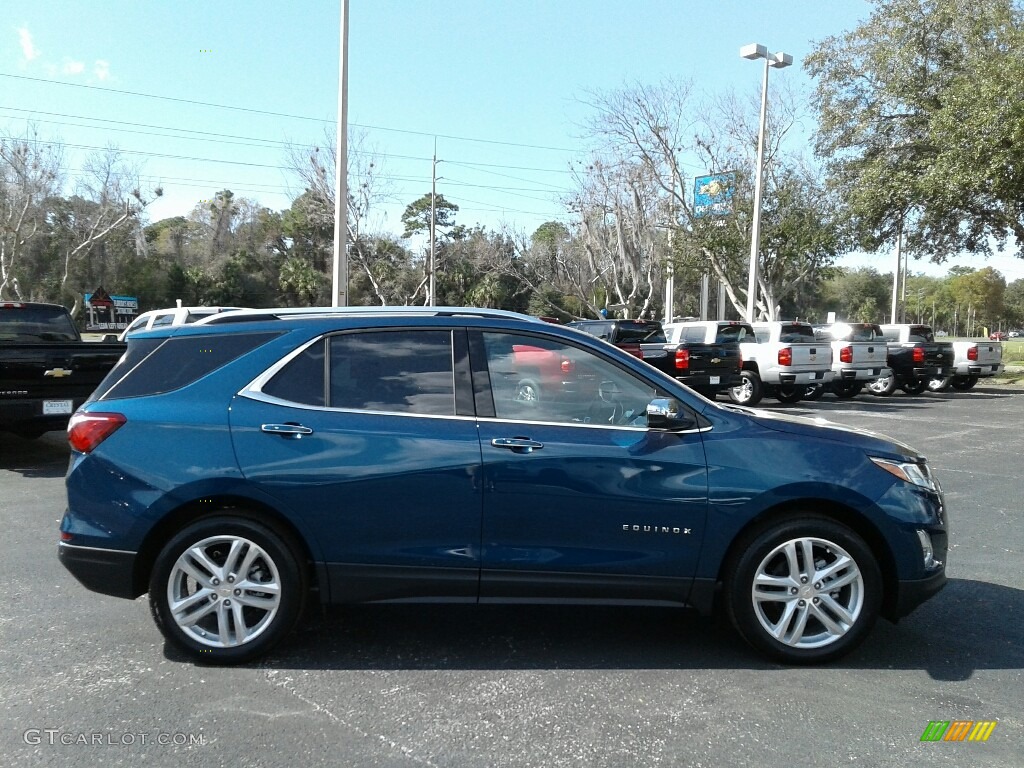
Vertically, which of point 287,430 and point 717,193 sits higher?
point 717,193

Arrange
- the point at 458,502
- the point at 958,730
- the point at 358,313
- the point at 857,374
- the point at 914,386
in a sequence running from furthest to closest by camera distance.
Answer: the point at 914,386 → the point at 857,374 → the point at 358,313 → the point at 458,502 → the point at 958,730

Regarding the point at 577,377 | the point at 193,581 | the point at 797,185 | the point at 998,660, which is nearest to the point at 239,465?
the point at 193,581

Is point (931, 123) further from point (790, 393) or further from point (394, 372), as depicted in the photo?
point (394, 372)

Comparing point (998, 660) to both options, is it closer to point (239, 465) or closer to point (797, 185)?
point (239, 465)

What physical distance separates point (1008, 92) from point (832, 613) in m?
19.3

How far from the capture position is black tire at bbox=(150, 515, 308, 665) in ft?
12.8

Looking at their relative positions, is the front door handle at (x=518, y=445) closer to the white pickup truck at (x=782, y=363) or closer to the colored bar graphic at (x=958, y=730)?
the colored bar graphic at (x=958, y=730)

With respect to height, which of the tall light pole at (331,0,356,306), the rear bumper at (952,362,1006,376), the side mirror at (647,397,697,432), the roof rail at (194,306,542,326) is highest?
the tall light pole at (331,0,356,306)

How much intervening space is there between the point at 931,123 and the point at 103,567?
22.4 m

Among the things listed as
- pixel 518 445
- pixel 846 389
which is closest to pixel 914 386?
pixel 846 389

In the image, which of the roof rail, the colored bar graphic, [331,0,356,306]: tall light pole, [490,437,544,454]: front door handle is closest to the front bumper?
the colored bar graphic

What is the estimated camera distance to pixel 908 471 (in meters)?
4.09

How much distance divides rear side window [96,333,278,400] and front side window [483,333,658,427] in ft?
3.88

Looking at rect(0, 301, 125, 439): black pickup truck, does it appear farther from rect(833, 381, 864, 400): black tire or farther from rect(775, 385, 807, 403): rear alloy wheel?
rect(833, 381, 864, 400): black tire
